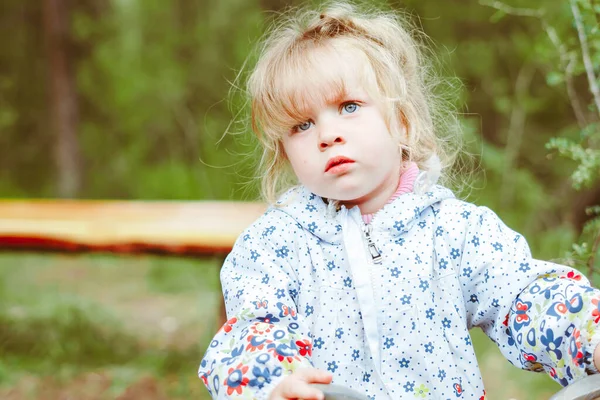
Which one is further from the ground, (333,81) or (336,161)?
(333,81)

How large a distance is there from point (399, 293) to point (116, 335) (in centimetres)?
276

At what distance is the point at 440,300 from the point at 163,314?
10.4ft

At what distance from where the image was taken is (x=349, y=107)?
1708 mm

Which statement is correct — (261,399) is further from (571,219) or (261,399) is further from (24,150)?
(24,150)

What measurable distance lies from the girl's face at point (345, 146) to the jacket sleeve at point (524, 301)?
0.24 metres

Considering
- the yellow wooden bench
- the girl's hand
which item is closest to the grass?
the yellow wooden bench

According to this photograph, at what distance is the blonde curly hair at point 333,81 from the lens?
1.73m

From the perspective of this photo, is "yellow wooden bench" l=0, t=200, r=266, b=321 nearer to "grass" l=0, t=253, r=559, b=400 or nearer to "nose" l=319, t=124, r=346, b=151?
"grass" l=0, t=253, r=559, b=400

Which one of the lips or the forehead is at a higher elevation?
the forehead

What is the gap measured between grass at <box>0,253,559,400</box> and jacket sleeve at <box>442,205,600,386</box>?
5.53 feet

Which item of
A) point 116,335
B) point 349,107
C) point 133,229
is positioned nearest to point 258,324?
point 349,107

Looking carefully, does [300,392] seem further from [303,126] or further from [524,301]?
[303,126]

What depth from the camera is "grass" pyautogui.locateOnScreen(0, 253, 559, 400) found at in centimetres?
345

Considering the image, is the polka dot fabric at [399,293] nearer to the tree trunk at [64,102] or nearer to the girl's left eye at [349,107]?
the girl's left eye at [349,107]
